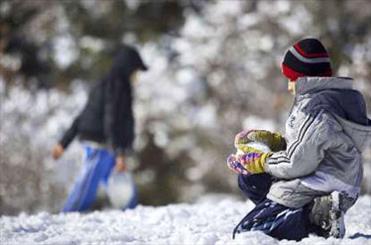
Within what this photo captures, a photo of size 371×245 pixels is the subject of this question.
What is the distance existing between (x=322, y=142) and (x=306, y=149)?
82 millimetres

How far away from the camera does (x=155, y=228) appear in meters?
5.34

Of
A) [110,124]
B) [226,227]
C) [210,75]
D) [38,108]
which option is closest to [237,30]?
[210,75]

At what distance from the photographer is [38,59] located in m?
20.8

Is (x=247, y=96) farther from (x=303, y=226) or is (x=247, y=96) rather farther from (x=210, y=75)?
(x=303, y=226)

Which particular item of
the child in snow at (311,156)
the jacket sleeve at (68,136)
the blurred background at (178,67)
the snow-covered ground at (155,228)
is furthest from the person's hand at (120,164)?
the blurred background at (178,67)

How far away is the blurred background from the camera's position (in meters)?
16.9

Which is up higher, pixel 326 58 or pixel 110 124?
pixel 326 58

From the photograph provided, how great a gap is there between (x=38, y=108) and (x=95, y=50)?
438cm

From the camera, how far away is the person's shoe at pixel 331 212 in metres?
4.14

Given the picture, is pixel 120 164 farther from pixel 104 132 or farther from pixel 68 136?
pixel 68 136

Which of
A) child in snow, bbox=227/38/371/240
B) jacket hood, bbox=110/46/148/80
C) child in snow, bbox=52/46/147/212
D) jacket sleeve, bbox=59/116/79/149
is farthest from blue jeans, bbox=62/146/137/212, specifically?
child in snow, bbox=227/38/371/240

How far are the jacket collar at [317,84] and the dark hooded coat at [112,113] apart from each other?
3470 millimetres

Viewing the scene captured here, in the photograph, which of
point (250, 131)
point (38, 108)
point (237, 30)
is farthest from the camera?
point (237, 30)

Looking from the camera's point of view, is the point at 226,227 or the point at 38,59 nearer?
the point at 226,227
